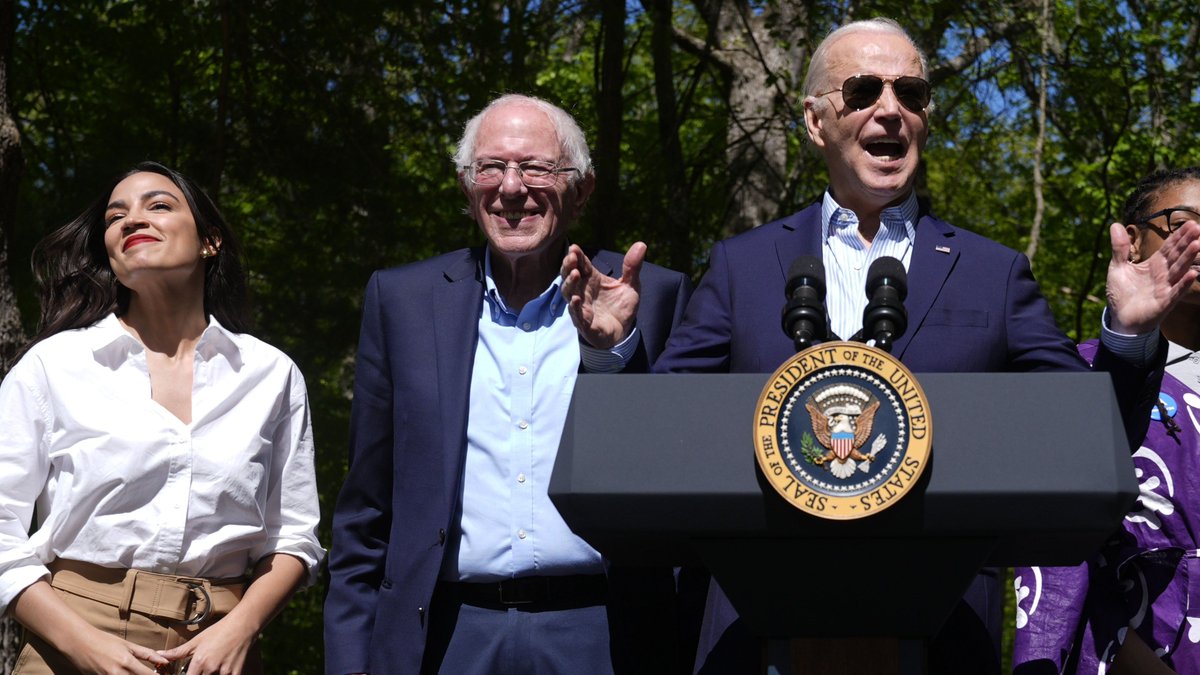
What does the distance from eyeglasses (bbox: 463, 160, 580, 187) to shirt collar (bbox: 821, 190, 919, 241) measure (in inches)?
30.2

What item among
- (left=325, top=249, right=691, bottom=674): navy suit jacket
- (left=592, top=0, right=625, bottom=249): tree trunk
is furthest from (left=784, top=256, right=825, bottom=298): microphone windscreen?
(left=592, top=0, right=625, bottom=249): tree trunk

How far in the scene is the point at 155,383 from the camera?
3.65 m

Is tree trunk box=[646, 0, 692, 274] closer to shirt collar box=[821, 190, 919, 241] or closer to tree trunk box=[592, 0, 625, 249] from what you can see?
tree trunk box=[592, 0, 625, 249]

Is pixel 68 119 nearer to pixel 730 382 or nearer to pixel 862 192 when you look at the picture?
pixel 862 192

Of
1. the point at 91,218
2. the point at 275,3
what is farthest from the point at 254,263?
the point at 91,218

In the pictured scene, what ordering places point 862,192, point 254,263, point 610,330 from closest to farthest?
point 610,330, point 862,192, point 254,263

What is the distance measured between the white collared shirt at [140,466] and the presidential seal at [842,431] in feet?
5.84

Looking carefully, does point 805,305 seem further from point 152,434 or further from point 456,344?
point 152,434

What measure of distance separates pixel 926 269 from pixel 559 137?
3.77ft

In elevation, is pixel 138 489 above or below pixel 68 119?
below

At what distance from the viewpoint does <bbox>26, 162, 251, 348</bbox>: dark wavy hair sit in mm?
3814

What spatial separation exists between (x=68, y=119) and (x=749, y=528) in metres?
9.32

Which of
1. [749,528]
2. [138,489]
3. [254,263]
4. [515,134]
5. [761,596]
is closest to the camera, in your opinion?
[749,528]

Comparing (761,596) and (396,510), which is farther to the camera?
(396,510)
